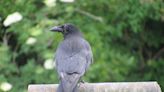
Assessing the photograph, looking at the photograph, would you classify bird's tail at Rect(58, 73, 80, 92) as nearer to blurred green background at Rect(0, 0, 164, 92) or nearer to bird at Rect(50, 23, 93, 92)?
bird at Rect(50, 23, 93, 92)

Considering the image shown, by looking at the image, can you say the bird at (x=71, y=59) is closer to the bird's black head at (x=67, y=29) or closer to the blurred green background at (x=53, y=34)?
the bird's black head at (x=67, y=29)

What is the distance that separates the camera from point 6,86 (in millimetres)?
4605

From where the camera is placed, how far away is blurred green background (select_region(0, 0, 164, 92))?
4.90 m

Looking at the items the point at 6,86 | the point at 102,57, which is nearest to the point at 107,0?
the point at 102,57

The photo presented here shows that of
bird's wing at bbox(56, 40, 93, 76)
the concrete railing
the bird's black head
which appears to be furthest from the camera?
the bird's black head

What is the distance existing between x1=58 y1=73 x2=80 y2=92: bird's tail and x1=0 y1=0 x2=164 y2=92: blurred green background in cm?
140

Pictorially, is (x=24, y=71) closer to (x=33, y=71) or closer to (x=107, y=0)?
(x=33, y=71)

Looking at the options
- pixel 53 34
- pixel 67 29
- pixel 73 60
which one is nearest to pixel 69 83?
pixel 73 60

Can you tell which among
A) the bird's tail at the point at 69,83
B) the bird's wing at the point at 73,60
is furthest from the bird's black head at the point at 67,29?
the bird's tail at the point at 69,83

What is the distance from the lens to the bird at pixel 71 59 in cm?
324

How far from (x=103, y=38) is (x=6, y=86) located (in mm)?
1159

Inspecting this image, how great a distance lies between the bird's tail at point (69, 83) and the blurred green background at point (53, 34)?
4.60 ft

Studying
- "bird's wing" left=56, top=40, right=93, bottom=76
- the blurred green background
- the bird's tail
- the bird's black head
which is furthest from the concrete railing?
the blurred green background

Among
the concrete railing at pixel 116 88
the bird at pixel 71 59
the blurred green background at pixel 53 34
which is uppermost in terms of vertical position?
the bird at pixel 71 59
